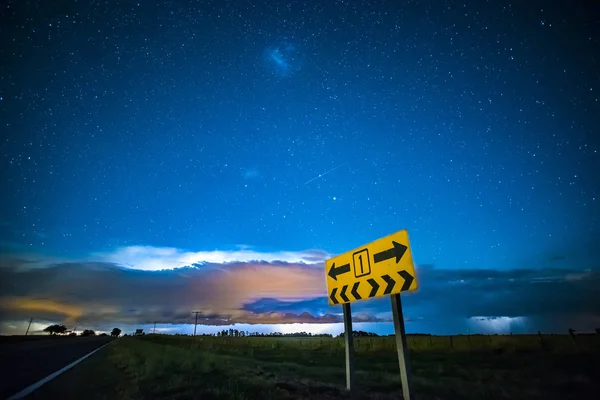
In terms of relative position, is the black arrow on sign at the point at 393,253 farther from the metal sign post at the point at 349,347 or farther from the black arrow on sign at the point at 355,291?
the metal sign post at the point at 349,347

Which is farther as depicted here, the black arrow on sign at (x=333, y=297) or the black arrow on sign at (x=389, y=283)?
the black arrow on sign at (x=333, y=297)

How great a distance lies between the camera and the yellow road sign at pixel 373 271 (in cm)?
615

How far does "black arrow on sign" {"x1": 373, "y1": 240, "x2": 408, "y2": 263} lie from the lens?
6277 mm

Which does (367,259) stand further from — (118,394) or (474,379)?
(474,379)

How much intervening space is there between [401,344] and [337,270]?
2.67 m

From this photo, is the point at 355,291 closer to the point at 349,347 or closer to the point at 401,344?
the point at 349,347

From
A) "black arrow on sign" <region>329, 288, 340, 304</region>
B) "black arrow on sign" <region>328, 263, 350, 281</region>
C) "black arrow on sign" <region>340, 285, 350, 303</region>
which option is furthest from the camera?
"black arrow on sign" <region>329, 288, 340, 304</region>

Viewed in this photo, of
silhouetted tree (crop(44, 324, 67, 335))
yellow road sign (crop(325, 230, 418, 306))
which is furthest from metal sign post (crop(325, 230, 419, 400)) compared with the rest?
silhouetted tree (crop(44, 324, 67, 335))

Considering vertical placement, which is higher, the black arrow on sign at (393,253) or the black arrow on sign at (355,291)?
the black arrow on sign at (393,253)

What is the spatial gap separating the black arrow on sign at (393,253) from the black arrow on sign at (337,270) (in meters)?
1.25

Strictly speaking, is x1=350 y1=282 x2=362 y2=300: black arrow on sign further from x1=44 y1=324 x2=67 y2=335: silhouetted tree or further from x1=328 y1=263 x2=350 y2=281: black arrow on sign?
x1=44 y1=324 x2=67 y2=335: silhouetted tree

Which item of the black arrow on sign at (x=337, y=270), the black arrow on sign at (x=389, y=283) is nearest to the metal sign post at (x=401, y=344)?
the black arrow on sign at (x=389, y=283)

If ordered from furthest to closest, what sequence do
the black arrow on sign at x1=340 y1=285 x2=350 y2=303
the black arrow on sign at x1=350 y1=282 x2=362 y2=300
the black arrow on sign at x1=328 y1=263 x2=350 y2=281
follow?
1. the black arrow on sign at x1=328 y1=263 x2=350 y2=281
2. the black arrow on sign at x1=340 y1=285 x2=350 y2=303
3. the black arrow on sign at x1=350 y1=282 x2=362 y2=300

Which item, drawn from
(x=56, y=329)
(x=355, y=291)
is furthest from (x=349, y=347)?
(x=56, y=329)
